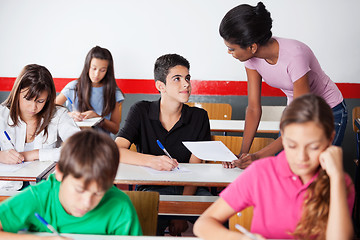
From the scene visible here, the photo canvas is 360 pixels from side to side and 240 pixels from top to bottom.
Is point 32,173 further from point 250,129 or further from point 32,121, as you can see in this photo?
point 250,129

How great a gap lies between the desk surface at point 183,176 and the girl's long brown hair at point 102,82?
1.69 metres

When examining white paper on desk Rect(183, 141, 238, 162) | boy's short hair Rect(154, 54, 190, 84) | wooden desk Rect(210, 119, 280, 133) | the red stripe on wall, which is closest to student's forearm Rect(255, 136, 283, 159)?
white paper on desk Rect(183, 141, 238, 162)

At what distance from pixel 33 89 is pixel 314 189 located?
1422mm

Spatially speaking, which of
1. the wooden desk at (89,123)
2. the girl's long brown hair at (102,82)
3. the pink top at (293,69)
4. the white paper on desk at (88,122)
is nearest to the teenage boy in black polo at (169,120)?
the pink top at (293,69)

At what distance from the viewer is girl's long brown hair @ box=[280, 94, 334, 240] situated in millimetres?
1199

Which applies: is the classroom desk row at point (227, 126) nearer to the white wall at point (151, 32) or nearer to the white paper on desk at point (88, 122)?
the white paper on desk at point (88, 122)

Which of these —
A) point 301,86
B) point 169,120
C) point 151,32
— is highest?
point 151,32

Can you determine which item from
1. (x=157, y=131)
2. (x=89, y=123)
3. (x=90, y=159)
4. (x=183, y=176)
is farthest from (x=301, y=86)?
(x=89, y=123)

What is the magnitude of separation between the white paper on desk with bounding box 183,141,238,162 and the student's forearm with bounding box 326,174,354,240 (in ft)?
2.71

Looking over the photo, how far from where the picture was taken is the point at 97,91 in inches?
148

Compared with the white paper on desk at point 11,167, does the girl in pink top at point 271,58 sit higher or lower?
higher

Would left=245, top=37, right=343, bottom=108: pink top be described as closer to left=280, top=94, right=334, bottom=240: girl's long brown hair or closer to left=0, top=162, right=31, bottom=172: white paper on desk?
left=280, top=94, right=334, bottom=240: girl's long brown hair

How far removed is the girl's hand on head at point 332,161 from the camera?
117 centimetres

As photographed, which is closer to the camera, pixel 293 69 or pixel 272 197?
pixel 272 197
